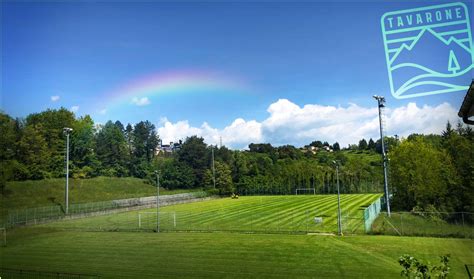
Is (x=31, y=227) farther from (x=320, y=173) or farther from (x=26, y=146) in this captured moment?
(x=320, y=173)

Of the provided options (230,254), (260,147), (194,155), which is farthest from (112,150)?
(230,254)

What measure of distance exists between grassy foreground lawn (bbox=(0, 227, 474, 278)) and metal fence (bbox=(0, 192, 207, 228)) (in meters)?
11.9

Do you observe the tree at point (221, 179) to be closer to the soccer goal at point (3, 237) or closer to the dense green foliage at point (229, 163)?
the dense green foliage at point (229, 163)

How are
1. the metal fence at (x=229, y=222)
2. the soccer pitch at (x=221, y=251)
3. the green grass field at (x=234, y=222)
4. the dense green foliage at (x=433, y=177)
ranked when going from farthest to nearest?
the dense green foliage at (x=433, y=177), the green grass field at (x=234, y=222), the metal fence at (x=229, y=222), the soccer pitch at (x=221, y=251)

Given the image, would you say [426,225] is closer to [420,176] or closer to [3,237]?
[420,176]

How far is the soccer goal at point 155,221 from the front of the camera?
4682 cm

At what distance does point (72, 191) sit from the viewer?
264ft

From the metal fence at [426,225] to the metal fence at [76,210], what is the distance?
41.0 metres

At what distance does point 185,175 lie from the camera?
109875mm

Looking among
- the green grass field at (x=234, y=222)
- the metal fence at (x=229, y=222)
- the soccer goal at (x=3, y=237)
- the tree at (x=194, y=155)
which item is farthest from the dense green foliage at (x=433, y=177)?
the tree at (x=194, y=155)

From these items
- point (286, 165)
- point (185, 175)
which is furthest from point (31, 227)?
point (286, 165)

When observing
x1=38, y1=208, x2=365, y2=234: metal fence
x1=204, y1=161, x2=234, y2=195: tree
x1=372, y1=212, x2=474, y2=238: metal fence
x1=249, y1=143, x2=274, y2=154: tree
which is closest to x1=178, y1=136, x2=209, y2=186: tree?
x1=204, y1=161, x2=234, y2=195: tree

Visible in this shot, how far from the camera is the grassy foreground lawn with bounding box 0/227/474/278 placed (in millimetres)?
24250

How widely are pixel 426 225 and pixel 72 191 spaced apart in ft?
218
